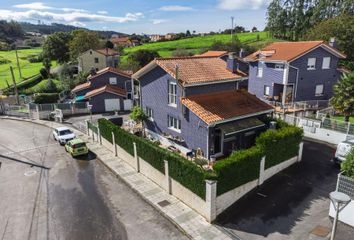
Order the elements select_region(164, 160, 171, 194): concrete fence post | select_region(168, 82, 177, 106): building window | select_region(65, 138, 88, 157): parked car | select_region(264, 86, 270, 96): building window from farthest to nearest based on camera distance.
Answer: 1. select_region(264, 86, 270, 96): building window
2. select_region(65, 138, 88, 157): parked car
3. select_region(168, 82, 177, 106): building window
4. select_region(164, 160, 171, 194): concrete fence post

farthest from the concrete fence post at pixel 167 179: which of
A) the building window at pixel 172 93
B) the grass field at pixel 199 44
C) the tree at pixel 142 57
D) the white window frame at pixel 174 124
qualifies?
the grass field at pixel 199 44

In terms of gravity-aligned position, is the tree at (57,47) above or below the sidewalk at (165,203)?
above

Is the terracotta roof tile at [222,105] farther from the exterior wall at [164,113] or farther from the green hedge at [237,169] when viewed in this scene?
the green hedge at [237,169]

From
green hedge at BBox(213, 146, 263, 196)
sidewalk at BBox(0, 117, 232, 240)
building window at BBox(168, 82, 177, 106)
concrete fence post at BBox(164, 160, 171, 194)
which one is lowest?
sidewalk at BBox(0, 117, 232, 240)

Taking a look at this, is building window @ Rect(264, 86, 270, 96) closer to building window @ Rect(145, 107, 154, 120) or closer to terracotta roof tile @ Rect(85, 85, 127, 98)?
building window @ Rect(145, 107, 154, 120)

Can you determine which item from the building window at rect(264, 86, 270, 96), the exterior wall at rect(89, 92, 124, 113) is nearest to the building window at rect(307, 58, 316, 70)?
the building window at rect(264, 86, 270, 96)

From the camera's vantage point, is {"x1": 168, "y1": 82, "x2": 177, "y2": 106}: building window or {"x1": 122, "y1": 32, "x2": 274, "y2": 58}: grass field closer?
{"x1": 168, "y1": 82, "x2": 177, "y2": 106}: building window
